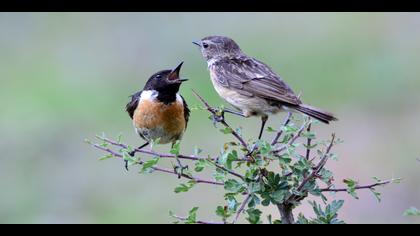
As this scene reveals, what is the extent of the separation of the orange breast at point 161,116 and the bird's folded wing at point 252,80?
0.46m

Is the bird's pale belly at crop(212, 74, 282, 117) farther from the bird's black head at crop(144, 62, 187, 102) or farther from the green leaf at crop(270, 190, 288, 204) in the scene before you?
the green leaf at crop(270, 190, 288, 204)

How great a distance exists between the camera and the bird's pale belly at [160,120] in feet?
22.3

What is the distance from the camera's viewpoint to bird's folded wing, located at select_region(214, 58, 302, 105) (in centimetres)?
628

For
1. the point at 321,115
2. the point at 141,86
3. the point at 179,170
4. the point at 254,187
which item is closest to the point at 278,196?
the point at 254,187

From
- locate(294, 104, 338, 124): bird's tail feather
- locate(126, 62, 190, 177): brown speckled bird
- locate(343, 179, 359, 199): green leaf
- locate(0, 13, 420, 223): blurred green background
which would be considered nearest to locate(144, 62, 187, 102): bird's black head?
locate(126, 62, 190, 177): brown speckled bird

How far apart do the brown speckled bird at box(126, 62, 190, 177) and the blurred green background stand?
11.3 ft

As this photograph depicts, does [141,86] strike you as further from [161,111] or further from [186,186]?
[186,186]

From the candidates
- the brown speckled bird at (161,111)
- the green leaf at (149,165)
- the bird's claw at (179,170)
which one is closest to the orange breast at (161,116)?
the brown speckled bird at (161,111)

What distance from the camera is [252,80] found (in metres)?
6.62

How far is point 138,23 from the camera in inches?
654

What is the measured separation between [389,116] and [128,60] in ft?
17.1

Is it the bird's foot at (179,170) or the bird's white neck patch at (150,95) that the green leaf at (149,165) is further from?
the bird's white neck patch at (150,95)

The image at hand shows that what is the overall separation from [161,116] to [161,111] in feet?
0.18

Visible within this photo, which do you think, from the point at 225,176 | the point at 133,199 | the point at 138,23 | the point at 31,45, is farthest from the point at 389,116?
the point at 225,176
